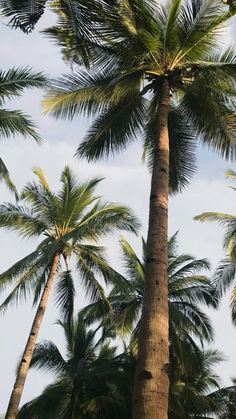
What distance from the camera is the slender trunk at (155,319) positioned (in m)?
5.83

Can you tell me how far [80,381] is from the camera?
1867cm

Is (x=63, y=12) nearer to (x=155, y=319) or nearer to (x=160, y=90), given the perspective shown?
(x=160, y=90)

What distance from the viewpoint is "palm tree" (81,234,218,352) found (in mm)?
19484

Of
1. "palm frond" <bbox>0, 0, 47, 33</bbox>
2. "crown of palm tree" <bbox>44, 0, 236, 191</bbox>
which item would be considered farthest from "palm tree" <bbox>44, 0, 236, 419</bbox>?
"palm frond" <bbox>0, 0, 47, 33</bbox>

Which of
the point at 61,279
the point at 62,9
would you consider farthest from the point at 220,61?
the point at 61,279

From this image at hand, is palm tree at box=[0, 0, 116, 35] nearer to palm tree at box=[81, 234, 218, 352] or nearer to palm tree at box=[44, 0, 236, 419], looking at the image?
palm tree at box=[44, 0, 236, 419]

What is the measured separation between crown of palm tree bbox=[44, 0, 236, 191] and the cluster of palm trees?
0.09ft

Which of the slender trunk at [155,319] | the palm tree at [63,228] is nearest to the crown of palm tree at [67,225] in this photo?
the palm tree at [63,228]

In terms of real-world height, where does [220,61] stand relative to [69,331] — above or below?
above

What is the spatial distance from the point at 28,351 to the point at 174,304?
25.5 feet

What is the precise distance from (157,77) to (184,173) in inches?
121

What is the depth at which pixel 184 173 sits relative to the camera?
13.2 m

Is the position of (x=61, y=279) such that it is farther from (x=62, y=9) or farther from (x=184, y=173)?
(x=62, y=9)

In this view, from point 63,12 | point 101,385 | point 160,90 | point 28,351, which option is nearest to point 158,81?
point 160,90
